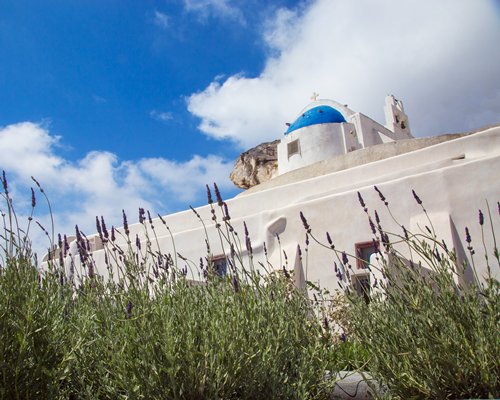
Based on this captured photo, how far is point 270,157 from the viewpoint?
24.6 meters

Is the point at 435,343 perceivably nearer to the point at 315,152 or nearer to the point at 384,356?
the point at 384,356

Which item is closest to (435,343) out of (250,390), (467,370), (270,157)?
(467,370)

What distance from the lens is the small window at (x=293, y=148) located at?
58.1ft

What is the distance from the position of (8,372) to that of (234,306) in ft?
3.56

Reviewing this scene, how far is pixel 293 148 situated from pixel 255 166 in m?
7.04

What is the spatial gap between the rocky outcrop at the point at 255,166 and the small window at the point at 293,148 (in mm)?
5786

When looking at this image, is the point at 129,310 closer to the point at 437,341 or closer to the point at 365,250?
the point at 437,341

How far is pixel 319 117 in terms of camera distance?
18.8 m

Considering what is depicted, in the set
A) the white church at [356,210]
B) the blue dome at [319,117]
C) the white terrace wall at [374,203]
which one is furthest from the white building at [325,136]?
the white terrace wall at [374,203]

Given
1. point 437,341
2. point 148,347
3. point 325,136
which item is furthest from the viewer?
point 325,136

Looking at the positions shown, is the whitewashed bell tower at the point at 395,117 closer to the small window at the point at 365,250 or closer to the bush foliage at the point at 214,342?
the small window at the point at 365,250

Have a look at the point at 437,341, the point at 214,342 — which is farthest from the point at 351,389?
the point at 214,342

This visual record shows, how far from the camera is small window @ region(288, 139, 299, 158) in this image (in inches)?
698

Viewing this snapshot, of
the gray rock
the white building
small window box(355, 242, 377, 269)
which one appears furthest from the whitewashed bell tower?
Answer: the gray rock
